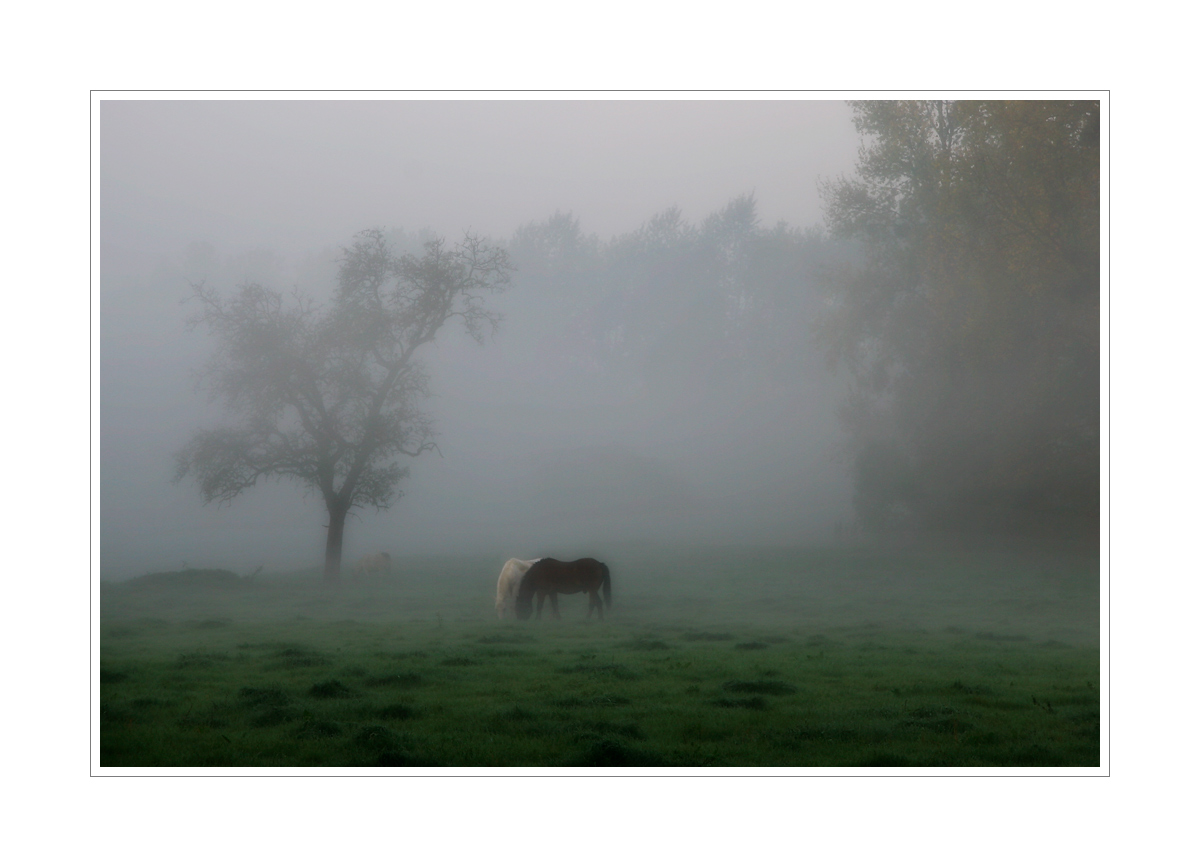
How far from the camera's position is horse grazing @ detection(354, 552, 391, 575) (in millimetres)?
28328

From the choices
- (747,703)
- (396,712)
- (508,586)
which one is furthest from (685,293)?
(396,712)

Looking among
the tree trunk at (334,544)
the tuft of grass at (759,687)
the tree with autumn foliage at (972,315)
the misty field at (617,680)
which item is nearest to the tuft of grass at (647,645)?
the misty field at (617,680)

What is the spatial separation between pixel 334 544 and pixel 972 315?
23.5m

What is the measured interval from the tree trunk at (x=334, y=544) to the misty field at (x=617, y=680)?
11.4ft

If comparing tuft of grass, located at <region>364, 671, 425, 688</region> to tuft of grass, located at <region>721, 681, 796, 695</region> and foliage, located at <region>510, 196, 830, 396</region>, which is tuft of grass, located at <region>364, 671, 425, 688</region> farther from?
foliage, located at <region>510, 196, 830, 396</region>

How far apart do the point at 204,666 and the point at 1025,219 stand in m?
26.8

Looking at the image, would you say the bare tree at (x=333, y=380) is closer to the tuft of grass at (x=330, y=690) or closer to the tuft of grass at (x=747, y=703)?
the tuft of grass at (x=330, y=690)

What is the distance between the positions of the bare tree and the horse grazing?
52.9 inches

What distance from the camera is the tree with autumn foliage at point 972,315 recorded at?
2494 centimetres

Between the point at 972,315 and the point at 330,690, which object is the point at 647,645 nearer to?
the point at 330,690

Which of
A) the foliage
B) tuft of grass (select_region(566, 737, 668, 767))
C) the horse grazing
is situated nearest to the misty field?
tuft of grass (select_region(566, 737, 668, 767))

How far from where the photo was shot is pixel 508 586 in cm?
1933

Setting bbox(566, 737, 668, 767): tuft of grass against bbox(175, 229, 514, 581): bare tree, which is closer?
bbox(566, 737, 668, 767): tuft of grass
